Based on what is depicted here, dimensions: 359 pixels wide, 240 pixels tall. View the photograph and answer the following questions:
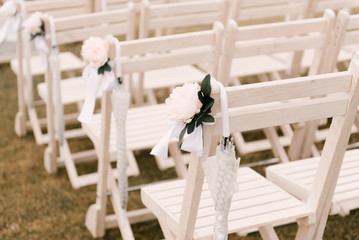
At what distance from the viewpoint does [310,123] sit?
350cm

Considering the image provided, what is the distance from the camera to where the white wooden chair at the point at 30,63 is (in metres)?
3.79

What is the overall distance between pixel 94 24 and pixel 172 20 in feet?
2.09

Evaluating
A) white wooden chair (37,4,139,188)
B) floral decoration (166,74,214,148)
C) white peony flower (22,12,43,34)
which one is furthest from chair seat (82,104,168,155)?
floral decoration (166,74,214,148)

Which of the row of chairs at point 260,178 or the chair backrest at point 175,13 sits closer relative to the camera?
the row of chairs at point 260,178

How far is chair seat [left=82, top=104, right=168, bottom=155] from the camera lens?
297 cm

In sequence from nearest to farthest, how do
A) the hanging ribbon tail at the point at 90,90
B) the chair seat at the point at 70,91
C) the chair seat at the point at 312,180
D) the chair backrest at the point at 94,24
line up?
1. the chair seat at the point at 312,180
2. the hanging ribbon tail at the point at 90,90
3. the chair backrest at the point at 94,24
4. the chair seat at the point at 70,91

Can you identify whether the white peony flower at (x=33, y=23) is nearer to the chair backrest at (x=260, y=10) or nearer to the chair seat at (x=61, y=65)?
the chair seat at (x=61, y=65)

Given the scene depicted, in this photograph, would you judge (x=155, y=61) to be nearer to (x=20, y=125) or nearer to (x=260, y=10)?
(x=260, y=10)

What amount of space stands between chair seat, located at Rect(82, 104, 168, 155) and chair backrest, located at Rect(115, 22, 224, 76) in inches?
18.4

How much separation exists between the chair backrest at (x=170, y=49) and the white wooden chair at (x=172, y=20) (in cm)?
67

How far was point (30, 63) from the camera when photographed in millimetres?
4211

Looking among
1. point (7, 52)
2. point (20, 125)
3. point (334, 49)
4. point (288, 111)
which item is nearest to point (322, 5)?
point (334, 49)

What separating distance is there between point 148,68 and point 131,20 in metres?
0.68

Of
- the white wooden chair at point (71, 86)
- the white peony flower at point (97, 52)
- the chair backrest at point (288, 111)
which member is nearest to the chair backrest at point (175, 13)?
the white wooden chair at point (71, 86)
